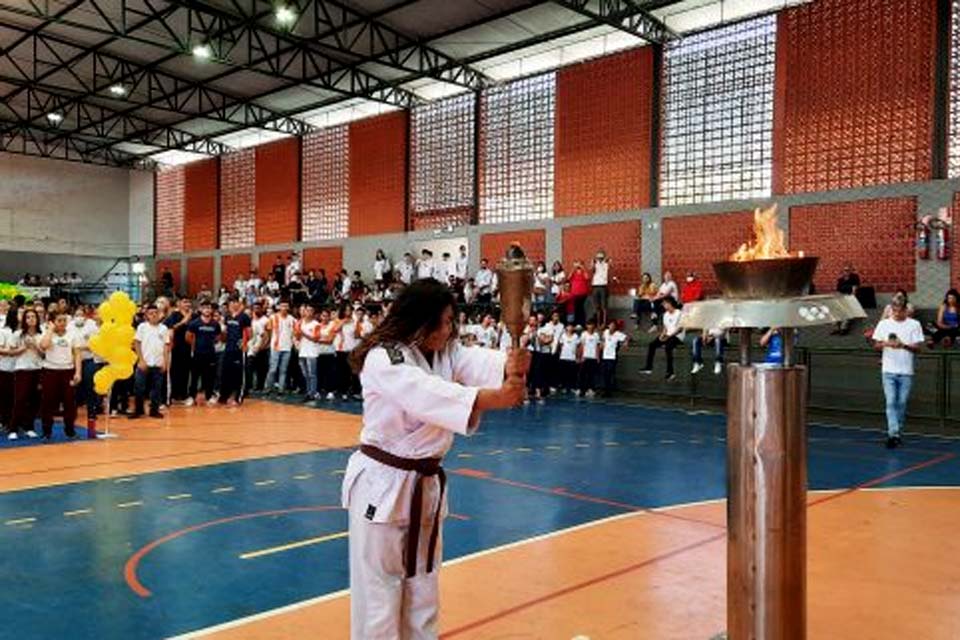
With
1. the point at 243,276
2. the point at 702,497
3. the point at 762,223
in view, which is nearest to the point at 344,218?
the point at 243,276

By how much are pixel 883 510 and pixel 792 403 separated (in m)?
4.67

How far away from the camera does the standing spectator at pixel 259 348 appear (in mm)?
16234

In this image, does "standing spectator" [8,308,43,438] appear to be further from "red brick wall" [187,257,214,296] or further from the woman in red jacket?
"red brick wall" [187,257,214,296]

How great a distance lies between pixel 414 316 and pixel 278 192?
26943 mm

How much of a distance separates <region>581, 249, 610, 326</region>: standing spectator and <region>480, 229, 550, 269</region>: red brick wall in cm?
204

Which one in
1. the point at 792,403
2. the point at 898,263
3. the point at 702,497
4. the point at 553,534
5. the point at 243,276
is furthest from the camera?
the point at 243,276

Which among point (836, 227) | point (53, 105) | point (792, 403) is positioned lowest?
point (792, 403)

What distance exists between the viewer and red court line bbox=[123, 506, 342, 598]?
465cm

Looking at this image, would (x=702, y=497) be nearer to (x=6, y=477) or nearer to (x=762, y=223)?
(x=762, y=223)

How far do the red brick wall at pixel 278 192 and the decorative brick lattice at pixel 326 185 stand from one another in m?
0.40

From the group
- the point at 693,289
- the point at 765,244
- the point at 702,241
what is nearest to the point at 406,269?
the point at 702,241

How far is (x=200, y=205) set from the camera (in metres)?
31.7

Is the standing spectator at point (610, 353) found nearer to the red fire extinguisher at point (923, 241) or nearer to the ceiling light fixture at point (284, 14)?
the red fire extinguisher at point (923, 241)

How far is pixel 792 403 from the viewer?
293 cm
